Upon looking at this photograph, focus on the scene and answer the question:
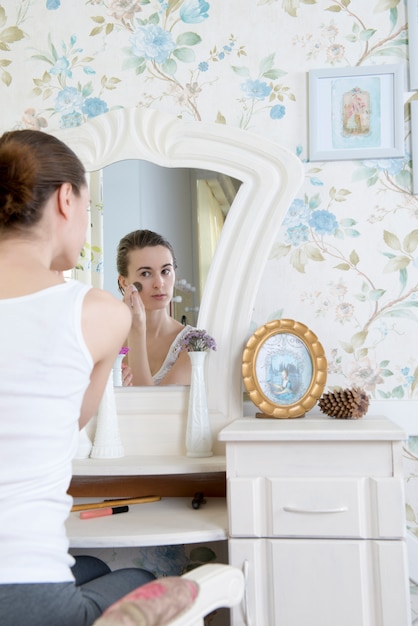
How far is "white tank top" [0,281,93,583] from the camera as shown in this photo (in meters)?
0.91

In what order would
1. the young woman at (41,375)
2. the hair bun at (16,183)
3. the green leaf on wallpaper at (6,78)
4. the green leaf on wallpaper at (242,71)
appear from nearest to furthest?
the young woman at (41,375), the hair bun at (16,183), the green leaf on wallpaper at (242,71), the green leaf on wallpaper at (6,78)

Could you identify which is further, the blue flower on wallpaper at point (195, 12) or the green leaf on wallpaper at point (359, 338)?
the blue flower on wallpaper at point (195, 12)

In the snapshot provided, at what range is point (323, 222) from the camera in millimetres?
1978

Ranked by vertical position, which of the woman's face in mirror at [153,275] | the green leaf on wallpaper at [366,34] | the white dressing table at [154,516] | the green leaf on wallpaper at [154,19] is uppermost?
the green leaf on wallpaper at [154,19]

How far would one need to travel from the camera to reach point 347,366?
194 centimetres

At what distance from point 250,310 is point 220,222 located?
271mm

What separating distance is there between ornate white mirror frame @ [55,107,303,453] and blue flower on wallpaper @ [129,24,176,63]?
0.71 feet

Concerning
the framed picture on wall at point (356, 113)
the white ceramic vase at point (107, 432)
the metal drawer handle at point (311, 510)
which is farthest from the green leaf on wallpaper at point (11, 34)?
the metal drawer handle at point (311, 510)

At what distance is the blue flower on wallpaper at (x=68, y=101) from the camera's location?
212 centimetres

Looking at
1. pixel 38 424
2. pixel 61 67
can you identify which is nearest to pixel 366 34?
pixel 61 67

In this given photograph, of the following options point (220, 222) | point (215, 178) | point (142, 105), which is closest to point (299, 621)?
point (220, 222)

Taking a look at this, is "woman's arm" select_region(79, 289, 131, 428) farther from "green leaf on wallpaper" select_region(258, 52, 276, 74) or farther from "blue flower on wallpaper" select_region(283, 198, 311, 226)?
"green leaf on wallpaper" select_region(258, 52, 276, 74)

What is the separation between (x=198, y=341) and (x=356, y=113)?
814 millimetres

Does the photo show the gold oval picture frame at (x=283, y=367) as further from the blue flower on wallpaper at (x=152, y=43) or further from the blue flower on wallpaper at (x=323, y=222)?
the blue flower on wallpaper at (x=152, y=43)
